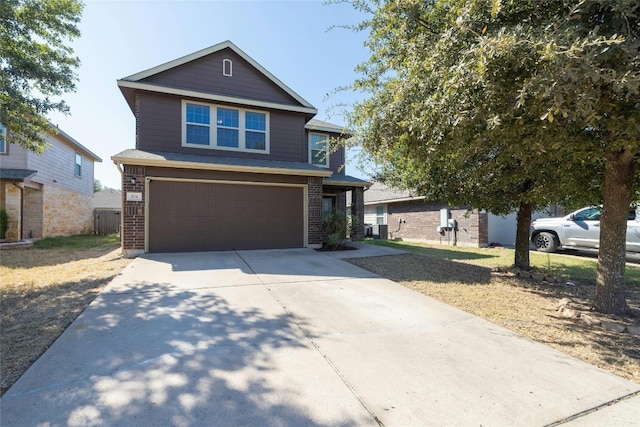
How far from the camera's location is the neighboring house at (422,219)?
13.8 metres

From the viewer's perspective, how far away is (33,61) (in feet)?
25.7

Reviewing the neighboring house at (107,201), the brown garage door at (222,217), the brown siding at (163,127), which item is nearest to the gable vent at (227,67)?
the brown siding at (163,127)

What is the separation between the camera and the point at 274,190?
34.6 ft

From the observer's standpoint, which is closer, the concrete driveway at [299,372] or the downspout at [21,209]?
the concrete driveway at [299,372]

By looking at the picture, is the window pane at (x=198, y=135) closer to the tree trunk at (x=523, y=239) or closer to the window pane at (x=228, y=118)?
the window pane at (x=228, y=118)

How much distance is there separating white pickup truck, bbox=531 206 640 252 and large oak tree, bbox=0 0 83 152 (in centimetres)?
1601

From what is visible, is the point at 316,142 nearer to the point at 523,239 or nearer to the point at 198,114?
the point at 198,114

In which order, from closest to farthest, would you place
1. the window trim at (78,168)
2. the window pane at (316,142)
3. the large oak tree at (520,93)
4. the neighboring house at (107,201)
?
the large oak tree at (520,93), the window pane at (316,142), the window trim at (78,168), the neighboring house at (107,201)

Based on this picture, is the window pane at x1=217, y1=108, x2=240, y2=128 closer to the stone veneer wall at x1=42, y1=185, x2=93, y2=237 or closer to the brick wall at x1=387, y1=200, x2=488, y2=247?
the brick wall at x1=387, y1=200, x2=488, y2=247

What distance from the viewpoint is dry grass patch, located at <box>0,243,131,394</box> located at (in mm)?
3177

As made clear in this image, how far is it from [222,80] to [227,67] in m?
0.55

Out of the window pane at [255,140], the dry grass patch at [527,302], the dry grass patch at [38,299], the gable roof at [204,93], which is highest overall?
the gable roof at [204,93]

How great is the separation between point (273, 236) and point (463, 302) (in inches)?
264

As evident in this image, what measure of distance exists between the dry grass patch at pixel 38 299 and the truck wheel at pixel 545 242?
14170mm
